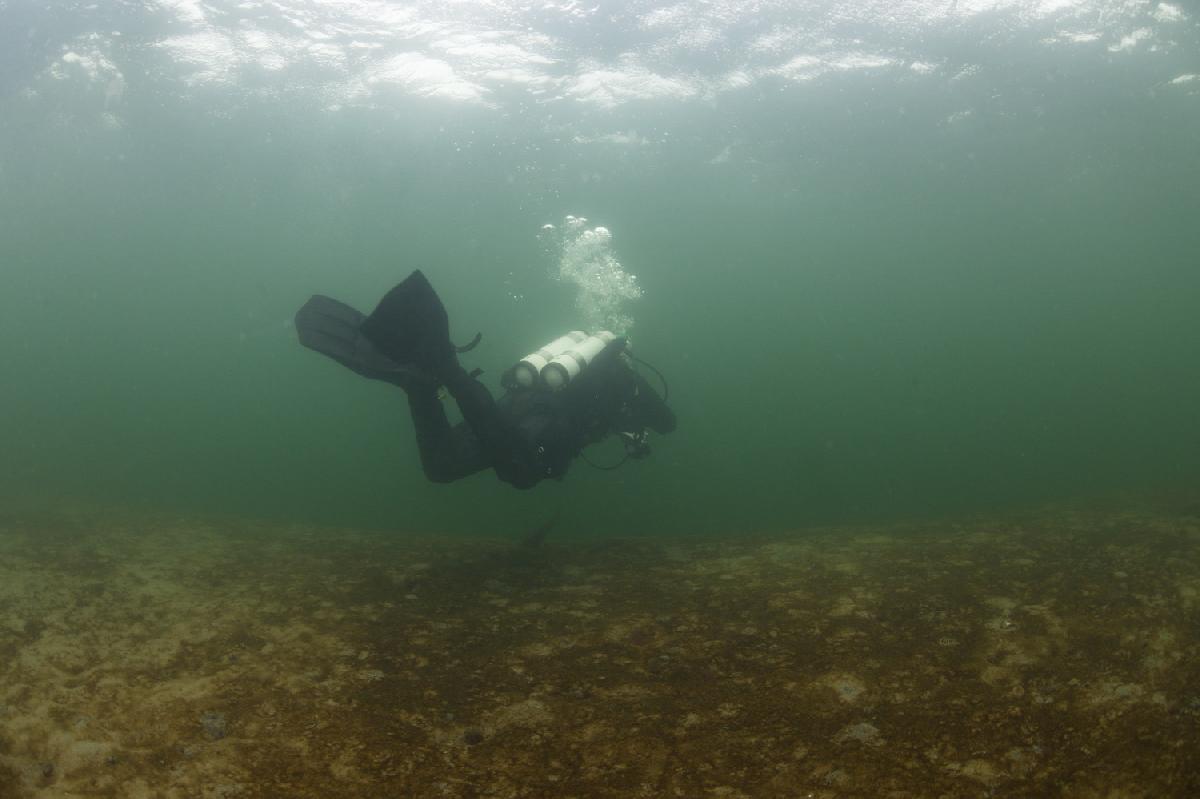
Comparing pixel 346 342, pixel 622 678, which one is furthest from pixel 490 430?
pixel 622 678

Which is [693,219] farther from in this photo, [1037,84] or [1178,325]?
[1178,325]

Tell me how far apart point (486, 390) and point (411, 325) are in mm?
1007

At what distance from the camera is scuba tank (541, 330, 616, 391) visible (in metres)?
6.71

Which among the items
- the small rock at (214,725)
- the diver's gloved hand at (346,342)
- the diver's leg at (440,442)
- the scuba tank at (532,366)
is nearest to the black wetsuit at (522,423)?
the diver's leg at (440,442)

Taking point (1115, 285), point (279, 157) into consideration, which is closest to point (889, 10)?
point (279, 157)

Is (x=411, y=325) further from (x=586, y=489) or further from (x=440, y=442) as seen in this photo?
(x=586, y=489)

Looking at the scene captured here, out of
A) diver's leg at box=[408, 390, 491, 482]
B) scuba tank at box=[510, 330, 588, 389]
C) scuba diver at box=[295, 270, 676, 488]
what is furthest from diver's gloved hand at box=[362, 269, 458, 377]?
scuba tank at box=[510, 330, 588, 389]

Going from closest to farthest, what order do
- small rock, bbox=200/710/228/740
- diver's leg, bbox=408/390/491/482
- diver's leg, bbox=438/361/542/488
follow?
small rock, bbox=200/710/228/740
diver's leg, bbox=438/361/542/488
diver's leg, bbox=408/390/491/482

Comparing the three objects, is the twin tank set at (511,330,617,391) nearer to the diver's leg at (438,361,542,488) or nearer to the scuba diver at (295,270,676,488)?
the scuba diver at (295,270,676,488)

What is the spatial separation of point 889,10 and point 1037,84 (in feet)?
21.5

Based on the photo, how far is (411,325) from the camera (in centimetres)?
499

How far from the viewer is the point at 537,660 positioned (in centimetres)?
355

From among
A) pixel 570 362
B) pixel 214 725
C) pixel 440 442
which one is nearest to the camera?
pixel 214 725

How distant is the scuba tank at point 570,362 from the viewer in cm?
671
